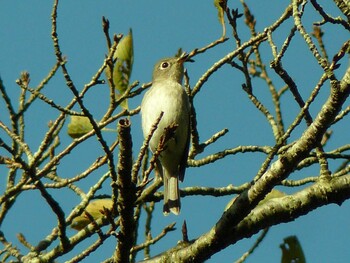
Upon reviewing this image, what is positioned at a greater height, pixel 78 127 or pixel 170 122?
pixel 170 122

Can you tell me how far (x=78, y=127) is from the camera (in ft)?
16.8

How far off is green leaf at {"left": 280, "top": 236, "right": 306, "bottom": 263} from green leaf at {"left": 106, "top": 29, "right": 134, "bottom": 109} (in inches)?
57.0

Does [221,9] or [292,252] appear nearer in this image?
[292,252]

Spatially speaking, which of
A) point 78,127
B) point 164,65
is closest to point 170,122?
point 164,65

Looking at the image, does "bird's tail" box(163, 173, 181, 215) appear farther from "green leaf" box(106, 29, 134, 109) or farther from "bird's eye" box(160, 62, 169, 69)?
"bird's eye" box(160, 62, 169, 69)

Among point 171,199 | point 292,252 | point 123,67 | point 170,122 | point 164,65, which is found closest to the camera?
point 292,252

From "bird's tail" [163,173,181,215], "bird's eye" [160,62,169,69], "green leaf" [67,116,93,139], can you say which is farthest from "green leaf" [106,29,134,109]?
"bird's eye" [160,62,169,69]

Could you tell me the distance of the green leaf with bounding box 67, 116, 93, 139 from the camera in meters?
5.10

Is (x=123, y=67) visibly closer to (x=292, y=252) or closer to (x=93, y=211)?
(x=93, y=211)

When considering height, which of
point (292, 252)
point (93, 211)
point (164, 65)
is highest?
point (164, 65)

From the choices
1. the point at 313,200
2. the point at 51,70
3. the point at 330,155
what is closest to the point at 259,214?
the point at 313,200

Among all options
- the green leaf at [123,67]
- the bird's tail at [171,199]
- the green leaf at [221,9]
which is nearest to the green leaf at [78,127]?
the green leaf at [123,67]

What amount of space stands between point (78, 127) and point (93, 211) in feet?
2.14

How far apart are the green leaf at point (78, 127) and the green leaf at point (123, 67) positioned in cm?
30
